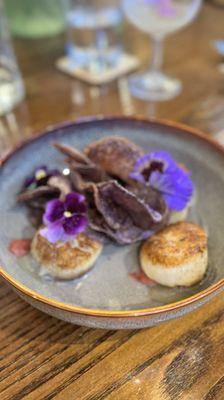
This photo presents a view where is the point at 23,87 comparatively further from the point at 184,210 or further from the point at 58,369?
the point at 58,369

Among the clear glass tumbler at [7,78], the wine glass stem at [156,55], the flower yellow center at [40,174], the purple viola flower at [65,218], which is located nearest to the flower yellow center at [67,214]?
the purple viola flower at [65,218]

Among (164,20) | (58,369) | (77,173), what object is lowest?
(58,369)

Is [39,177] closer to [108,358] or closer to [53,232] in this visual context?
[53,232]

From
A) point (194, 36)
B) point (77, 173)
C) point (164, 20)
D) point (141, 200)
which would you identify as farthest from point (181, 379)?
point (194, 36)

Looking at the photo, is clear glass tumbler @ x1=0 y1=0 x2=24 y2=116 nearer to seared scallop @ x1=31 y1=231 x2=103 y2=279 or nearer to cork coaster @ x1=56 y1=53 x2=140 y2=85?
cork coaster @ x1=56 y1=53 x2=140 y2=85

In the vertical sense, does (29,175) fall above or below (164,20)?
below

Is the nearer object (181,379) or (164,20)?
(181,379)

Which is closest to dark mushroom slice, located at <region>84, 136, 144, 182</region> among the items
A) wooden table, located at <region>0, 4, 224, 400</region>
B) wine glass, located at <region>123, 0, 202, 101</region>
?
wooden table, located at <region>0, 4, 224, 400</region>

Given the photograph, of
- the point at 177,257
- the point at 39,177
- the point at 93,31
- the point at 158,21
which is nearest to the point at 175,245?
the point at 177,257
